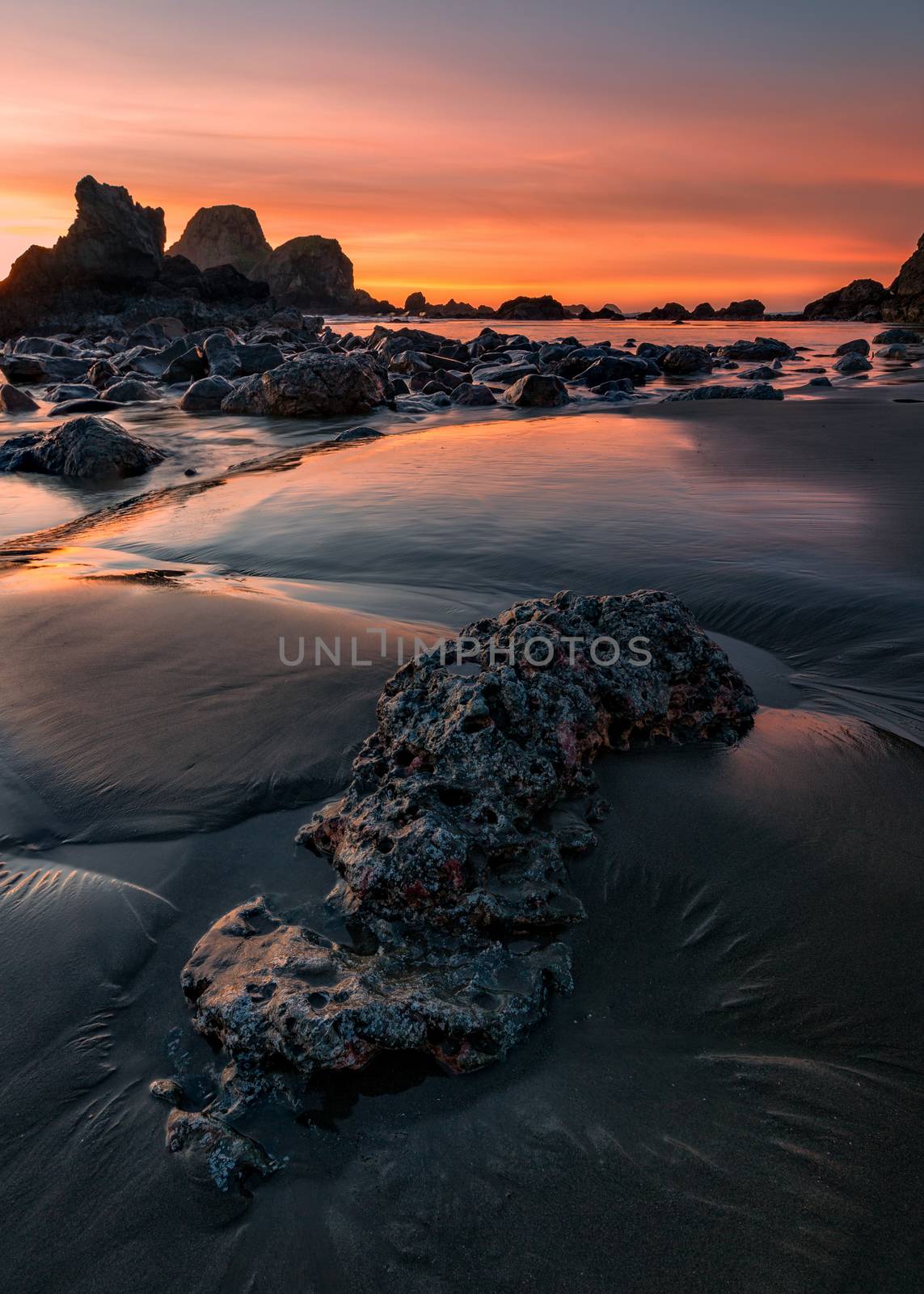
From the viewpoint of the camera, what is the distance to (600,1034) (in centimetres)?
171

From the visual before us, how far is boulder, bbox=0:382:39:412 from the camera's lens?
14.1 m

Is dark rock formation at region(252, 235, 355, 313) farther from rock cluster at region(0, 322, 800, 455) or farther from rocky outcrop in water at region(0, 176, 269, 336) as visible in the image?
rock cluster at region(0, 322, 800, 455)

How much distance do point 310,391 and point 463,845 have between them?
11957 millimetres

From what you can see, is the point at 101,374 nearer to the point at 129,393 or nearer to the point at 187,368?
the point at 187,368

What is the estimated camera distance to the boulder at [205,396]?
1382cm

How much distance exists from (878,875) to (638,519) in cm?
386

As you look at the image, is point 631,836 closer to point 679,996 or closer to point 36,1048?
point 679,996

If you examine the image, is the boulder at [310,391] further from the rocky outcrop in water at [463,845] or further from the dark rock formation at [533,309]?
the dark rock formation at [533,309]

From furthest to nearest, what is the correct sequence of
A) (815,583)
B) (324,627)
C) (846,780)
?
1. (815,583)
2. (324,627)
3. (846,780)

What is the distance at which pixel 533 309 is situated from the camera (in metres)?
68.6

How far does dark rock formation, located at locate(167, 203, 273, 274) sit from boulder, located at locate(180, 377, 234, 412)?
12016 centimetres

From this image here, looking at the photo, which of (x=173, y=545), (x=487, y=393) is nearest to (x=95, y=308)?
(x=487, y=393)

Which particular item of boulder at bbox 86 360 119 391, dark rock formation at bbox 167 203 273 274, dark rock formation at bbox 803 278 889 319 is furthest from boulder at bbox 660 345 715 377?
dark rock formation at bbox 167 203 273 274

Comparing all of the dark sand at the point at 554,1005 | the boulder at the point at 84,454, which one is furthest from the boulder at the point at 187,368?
the dark sand at the point at 554,1005
